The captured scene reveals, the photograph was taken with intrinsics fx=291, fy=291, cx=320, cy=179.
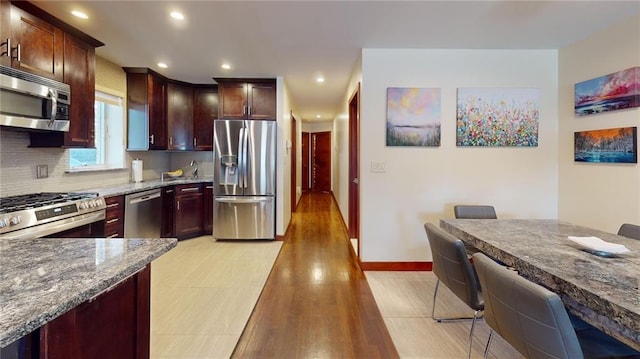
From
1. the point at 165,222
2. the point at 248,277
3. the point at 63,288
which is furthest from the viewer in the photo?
the point at 165,222

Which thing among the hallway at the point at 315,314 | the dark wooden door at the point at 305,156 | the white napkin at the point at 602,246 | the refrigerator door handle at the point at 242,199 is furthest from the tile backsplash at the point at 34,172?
the dark wooden door at the point at 305,156

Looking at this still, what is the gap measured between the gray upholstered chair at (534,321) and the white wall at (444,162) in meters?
1.87

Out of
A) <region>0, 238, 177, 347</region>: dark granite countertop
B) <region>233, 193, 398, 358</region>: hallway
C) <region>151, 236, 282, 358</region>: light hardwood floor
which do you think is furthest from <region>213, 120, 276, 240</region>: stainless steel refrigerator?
<region>0, 238, 177, 347</region>: dark granite countertop

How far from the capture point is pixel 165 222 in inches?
160

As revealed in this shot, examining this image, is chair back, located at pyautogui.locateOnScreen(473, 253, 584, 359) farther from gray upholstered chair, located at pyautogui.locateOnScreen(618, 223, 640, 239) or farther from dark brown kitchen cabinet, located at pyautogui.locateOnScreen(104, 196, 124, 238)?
dark brown kitchen cabinet, located at pyautogui.locateOnScreen(104, 196, 124, 238)

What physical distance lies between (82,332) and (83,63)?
2.98 metres

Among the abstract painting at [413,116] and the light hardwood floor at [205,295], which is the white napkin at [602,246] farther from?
the light hardwood floor at [205,295]

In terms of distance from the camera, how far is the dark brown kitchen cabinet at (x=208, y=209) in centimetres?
446

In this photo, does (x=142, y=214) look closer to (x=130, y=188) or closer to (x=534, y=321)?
(x=130, y=188)

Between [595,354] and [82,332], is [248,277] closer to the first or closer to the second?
[82,332]

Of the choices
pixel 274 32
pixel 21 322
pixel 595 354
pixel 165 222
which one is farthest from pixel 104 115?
pixel 595 354

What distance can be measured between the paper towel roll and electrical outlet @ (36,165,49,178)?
1.19 metres

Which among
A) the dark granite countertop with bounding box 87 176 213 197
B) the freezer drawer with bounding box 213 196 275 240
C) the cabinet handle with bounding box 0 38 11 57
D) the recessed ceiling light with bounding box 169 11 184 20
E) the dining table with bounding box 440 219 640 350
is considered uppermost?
the recessed ceiling light with bounding box 169 11 184 20

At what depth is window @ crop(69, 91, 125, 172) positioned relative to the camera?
349 centimetres
